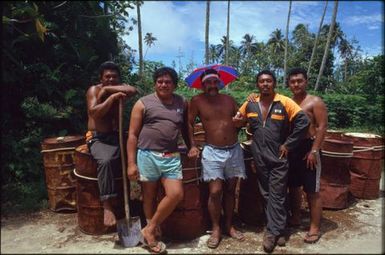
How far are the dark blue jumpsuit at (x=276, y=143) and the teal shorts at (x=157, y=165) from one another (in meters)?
1.09

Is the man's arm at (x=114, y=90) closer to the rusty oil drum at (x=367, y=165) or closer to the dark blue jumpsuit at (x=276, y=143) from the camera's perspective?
the dark blue jumpsuit at (x=276, y=143)

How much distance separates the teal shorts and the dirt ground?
859 millimetres

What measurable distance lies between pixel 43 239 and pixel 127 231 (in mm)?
1148

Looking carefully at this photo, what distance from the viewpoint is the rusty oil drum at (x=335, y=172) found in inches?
217

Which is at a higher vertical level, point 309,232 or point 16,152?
point 16,152

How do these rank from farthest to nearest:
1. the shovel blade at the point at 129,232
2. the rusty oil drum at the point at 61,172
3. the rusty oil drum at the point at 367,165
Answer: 1. the rusty oil drum at the point at 367,165
2. the rusty oil drum at the point at 61,172
3. the shovel blade at the point at 129,232

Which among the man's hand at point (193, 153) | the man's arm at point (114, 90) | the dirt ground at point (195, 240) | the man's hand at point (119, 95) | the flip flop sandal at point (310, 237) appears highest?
the man's arm at point (114, 90)

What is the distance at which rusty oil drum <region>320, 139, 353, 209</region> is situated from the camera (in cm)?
552

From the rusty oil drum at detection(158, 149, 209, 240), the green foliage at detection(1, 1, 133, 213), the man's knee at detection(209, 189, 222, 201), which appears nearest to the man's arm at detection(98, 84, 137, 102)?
the rusty oil drum at detection(158, 149, 209, 240)

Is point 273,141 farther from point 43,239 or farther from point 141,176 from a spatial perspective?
point 43,239

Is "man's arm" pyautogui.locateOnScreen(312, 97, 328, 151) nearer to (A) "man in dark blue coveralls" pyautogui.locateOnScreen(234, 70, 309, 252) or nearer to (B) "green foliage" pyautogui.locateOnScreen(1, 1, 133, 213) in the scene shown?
(A) "man in dark blue coveralls" pyautogui.locateOnScreen(234, 70, 309, 252)

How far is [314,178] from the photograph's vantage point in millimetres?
4605

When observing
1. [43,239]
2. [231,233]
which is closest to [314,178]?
[231,233]

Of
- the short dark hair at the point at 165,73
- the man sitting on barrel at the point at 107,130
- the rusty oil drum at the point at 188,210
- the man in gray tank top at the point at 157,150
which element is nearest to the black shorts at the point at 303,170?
A: the rusty oil drum at the point at 188,210
